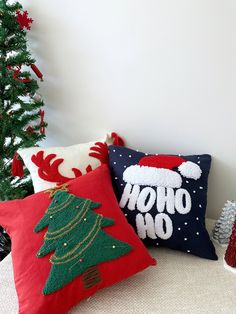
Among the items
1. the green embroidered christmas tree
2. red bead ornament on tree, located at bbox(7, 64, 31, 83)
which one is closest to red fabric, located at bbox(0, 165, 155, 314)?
the green embroidered christmas tree

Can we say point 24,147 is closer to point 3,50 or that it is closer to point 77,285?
point 3,50

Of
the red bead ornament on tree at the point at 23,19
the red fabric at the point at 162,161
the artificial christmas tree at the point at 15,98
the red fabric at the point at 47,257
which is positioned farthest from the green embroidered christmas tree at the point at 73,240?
the red bead ornament on tree at the point at 23,19

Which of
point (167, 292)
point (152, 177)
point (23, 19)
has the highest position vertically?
point (23, 19)

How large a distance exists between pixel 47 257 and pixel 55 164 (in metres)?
0.37

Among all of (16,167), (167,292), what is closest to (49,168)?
(16,167)

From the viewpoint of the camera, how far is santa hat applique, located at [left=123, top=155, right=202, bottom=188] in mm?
1014

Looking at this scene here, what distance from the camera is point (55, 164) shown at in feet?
3.60

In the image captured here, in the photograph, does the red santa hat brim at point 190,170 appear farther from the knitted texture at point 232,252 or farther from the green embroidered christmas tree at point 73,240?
the green embroidered christmas tree at point 73,240

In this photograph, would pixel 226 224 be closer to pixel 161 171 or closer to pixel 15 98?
pixel 161 171

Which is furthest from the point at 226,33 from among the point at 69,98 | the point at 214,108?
the point at 69,98

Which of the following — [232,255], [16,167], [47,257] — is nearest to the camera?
[47,257]

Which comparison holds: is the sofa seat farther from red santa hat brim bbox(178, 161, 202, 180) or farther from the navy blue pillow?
red santa hat brim bbox(178, 161, 202, 180)

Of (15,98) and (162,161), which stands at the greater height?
(15,98)

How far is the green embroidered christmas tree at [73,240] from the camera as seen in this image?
802mm
